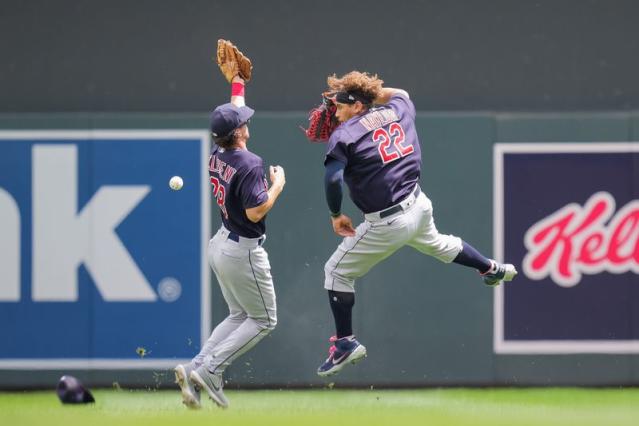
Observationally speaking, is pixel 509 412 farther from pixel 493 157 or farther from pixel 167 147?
pixel 167 147

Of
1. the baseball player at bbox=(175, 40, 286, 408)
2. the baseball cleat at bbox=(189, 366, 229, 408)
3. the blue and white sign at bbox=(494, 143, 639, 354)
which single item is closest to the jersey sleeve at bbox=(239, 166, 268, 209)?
the baseball player at bbox=(175, 40, 286, 408)

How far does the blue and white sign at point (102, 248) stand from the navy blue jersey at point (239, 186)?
1256mm

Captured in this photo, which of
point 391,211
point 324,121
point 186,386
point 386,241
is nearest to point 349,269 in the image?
point 386,241

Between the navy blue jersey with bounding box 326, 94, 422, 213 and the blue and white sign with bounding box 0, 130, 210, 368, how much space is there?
1.57m

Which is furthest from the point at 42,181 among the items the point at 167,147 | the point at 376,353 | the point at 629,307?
the point at 629,307

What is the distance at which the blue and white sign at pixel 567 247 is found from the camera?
8047 millimetres

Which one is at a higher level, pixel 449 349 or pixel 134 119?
pixel 134 119

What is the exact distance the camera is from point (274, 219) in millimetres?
8094

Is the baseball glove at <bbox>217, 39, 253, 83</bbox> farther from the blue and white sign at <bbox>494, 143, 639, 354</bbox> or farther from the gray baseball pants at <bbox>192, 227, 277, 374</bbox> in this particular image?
the blue and white sign at <bbox>494, 143, 639, 354</bbox>

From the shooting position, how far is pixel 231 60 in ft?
23.2

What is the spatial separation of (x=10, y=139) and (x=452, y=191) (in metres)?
2.91

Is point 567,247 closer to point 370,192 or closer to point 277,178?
point 370,192

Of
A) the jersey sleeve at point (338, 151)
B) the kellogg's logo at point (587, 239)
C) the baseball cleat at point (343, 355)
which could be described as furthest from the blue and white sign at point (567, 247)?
the jersey sleeve at point (338, 151)

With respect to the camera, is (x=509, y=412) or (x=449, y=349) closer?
(x=509, y=412)
